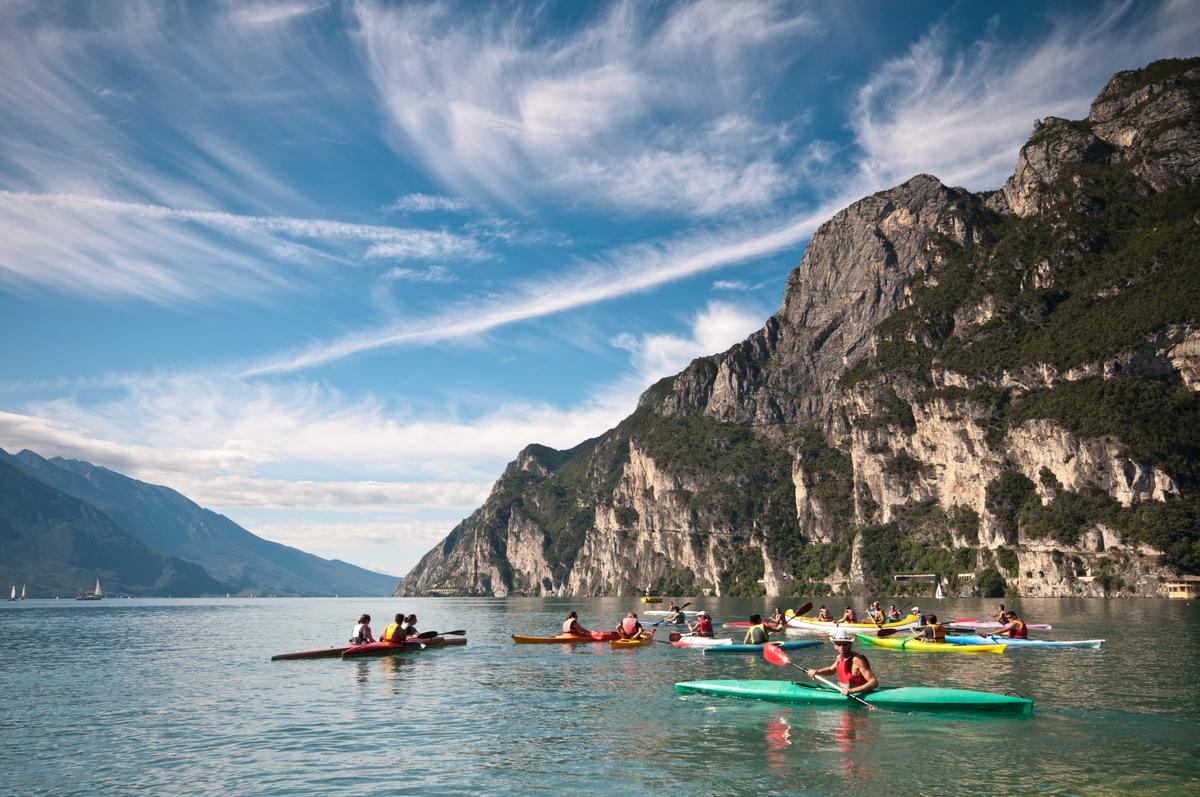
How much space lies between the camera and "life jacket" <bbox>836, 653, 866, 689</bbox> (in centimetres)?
2414

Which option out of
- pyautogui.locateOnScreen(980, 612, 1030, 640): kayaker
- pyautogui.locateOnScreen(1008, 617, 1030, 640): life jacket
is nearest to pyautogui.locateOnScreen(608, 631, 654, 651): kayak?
pyautogui.locateOnScreen(980, 612, 1030, 640): kayaker

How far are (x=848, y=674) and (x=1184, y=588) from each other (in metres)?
123

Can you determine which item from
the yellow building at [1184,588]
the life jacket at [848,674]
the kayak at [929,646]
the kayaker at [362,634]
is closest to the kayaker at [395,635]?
the kayaker at [362,634]

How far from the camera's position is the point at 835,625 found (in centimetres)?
5306

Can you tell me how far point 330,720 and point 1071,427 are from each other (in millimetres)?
159361

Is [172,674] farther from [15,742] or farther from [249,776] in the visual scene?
[249,776]

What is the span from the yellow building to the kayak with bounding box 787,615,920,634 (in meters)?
88.4

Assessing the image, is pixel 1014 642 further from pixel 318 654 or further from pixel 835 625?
pixel 318 654

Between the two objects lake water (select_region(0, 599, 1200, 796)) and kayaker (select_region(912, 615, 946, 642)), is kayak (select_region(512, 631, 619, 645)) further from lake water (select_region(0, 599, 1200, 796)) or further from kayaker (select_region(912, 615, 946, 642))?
kayaker (select_region(912, 615, 946, 642))

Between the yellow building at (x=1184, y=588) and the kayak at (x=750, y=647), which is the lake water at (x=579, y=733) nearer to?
the kayak at (x=750, y=647)

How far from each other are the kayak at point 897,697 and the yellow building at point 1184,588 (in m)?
118

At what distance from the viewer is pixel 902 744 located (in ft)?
64.7

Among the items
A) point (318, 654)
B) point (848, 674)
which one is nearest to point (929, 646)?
point (848, 674)

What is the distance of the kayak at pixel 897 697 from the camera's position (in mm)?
22922
